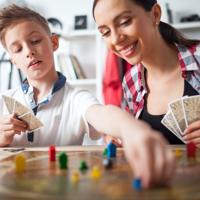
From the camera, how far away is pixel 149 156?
46cm

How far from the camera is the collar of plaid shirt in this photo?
1.25 metres

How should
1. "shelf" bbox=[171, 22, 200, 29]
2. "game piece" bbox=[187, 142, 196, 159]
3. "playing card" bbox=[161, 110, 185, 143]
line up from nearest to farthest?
"game piece" bbox=[187, 142, 196, 159], "playing card" bbox=[161, 110, 185, 143], "shelf" bbox=[171, 22, 200, 29]

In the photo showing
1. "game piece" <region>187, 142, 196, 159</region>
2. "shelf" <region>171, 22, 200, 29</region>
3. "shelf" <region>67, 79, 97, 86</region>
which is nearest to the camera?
"game piece" <region>187, 142, 196, 159</region>

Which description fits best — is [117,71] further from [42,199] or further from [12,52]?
[42,199]

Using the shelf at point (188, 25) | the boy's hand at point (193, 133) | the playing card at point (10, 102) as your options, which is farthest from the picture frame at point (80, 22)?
the boy's hand at point (193, 133)

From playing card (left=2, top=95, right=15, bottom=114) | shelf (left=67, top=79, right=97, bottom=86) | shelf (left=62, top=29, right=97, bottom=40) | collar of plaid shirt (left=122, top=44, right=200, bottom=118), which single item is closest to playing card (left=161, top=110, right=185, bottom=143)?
collar of plaid shirt (left=122, top=44, right=200, bottom=118)

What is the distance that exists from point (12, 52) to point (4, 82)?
192 centimetres

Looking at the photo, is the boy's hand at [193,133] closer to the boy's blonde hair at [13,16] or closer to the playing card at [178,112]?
the playing card at [178,112]

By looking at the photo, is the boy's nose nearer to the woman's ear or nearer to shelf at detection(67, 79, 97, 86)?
the woman's ear

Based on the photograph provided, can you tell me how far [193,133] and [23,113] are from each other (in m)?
0.58

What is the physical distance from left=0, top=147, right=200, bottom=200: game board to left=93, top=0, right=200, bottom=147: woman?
0.43 m

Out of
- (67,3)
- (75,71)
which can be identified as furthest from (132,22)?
(67,3)

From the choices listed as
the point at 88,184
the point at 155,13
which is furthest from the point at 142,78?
the point at 88,184

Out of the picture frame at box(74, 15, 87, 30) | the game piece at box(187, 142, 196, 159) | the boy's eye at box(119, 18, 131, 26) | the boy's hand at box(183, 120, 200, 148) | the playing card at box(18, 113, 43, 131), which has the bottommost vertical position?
the game piece at box(187, 142, 196, 159)
